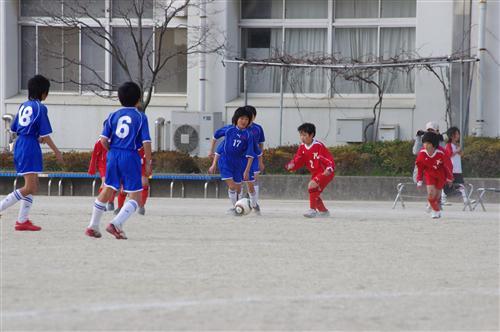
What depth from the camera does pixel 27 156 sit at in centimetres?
1370

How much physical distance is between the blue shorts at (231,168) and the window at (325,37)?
11.3m

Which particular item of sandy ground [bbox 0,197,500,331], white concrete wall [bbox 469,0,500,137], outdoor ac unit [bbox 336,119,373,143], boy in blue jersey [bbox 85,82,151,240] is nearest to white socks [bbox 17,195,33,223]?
sandy ground [bbox 0,197,500,331]

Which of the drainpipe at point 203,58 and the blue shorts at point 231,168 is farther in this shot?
the drainpipe at point 203,58

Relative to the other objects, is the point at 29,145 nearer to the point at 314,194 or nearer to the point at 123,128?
the point at 123,128

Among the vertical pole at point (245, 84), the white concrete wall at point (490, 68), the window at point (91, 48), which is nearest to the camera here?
the white concrete wall at point (490, 68)

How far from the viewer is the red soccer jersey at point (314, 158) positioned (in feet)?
57.8

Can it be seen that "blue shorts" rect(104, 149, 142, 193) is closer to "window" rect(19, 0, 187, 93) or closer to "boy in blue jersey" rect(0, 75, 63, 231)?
"boy in blue jersey" rect(0, 75, 63, 231)

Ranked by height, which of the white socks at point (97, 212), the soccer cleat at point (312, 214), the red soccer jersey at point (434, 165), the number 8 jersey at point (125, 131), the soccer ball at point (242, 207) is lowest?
the soccer cleat at point (312, 214)

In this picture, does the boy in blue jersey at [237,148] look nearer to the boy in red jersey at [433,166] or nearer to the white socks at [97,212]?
the boy in red jersey at [433,166]

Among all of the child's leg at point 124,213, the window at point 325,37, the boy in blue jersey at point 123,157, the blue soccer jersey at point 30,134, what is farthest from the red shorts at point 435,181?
the window at point 325,37

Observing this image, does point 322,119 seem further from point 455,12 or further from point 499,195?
point 499,195

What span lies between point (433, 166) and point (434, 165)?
2 centimetres

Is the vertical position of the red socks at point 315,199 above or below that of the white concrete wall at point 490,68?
below

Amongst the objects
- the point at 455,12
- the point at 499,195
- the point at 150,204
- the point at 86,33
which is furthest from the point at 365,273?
the point at 86,33
